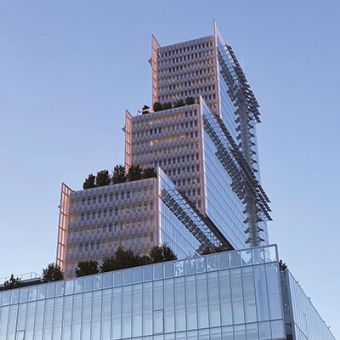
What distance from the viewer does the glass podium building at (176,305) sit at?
245ft

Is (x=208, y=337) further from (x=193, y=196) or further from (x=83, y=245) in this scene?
(x=193, y=196)

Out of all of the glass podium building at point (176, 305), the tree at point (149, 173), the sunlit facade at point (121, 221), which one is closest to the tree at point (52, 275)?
the glass podium building at point (176, 305)

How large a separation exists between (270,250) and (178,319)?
1361 centimetres

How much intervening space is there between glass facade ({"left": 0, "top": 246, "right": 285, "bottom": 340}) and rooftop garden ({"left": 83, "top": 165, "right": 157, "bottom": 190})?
84193 mm

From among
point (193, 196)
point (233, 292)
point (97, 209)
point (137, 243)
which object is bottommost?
point (233, 292)

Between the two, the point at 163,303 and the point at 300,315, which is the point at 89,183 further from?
the point at 300,315

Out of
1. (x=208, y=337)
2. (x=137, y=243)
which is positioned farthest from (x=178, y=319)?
(x=137, y=243)

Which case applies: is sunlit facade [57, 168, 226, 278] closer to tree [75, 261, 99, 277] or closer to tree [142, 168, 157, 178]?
tree [142, 168, 157, 178]

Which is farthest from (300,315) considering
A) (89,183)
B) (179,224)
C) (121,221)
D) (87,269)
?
(89,183)

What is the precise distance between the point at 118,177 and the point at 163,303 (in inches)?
3787

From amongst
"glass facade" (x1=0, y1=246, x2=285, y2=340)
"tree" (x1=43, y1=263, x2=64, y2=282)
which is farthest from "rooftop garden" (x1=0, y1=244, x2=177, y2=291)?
"glass facade" (x1=0, y1=246, x2=285, y2=340)

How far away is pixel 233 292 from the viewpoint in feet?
252

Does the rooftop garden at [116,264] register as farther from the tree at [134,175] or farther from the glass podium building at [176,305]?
the tree at [134,175]

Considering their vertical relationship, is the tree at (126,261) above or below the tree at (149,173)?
below
